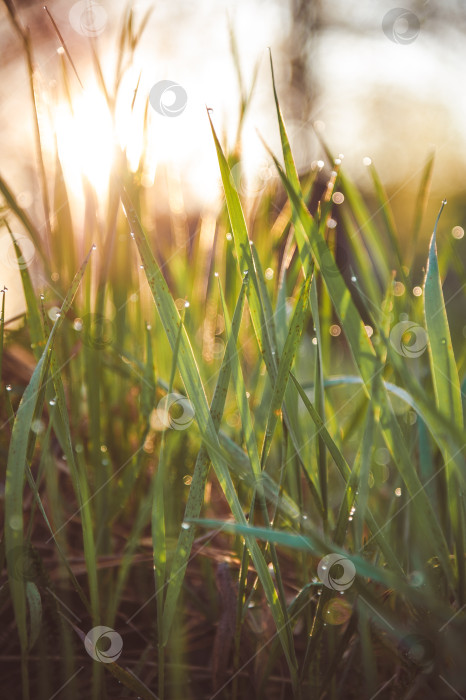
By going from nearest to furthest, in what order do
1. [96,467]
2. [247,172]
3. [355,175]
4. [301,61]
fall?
[96,467] → [247,172] → [355,175] → [301,61]

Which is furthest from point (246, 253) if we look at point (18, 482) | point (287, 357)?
point (18, 482)

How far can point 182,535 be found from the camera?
0.29 meters

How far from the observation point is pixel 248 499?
41cm

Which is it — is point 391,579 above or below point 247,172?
below

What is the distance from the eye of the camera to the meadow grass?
28 centimetres

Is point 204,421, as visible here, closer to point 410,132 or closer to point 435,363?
point 435,363

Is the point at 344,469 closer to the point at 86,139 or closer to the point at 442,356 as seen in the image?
the point at 442,356

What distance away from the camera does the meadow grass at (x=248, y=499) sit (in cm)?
28

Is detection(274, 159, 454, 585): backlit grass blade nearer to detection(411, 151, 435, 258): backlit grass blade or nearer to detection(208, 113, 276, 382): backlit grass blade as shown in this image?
detection(208, 113, 276, 382): backlit grass blade

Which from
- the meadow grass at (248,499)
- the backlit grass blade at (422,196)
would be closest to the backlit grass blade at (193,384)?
the meadow grass at (248,499)

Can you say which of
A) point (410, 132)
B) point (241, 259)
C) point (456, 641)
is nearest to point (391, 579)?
point (456, 641)

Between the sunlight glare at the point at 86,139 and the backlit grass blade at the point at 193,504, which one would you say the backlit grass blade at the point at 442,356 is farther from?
the sunlight glare at the point at 86,139

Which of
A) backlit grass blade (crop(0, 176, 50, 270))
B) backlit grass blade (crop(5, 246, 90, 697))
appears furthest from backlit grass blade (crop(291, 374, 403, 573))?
backlit grass blade (crop(0, 176, 50, 270))

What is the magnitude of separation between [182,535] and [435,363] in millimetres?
172
